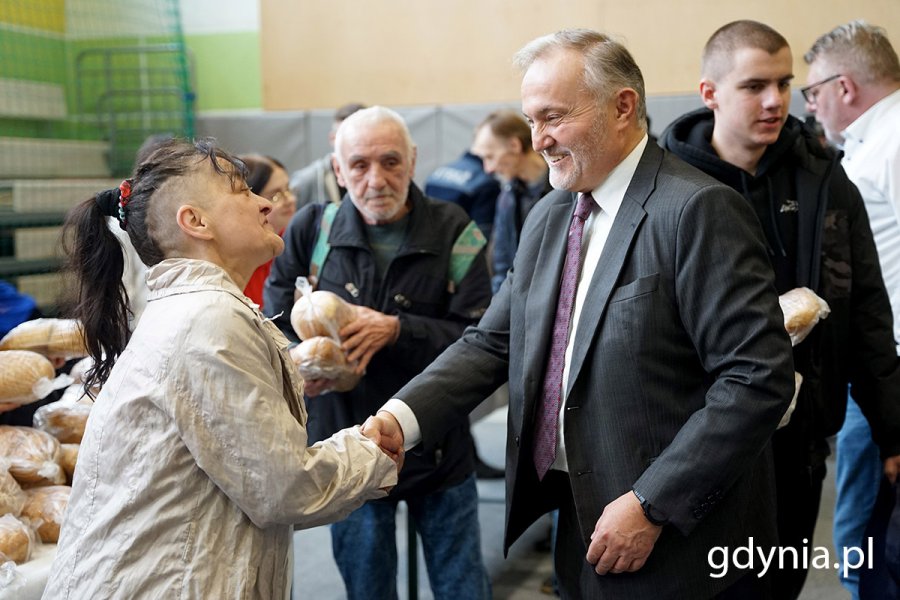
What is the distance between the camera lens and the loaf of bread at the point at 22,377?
2.23 meters

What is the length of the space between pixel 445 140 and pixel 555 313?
559cm

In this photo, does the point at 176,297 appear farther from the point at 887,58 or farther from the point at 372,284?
the point at 887,58

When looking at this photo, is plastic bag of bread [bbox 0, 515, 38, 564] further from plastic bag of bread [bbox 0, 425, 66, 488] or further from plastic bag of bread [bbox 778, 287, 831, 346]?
plastic bag of bread [bbox 778, 287, 831, 346]

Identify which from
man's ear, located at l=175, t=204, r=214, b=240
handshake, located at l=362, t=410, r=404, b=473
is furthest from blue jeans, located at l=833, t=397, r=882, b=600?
man's ear, located at l=175, t=204, r=214, b=240

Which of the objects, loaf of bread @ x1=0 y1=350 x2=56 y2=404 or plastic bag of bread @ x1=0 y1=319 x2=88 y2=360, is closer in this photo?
loaf of bread @ x1=0 y1=350 x2=56 y2=404

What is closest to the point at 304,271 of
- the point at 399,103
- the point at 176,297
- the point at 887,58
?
the point at 176,297

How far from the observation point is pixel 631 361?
1.74 m

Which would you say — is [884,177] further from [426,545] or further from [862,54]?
[426,545]

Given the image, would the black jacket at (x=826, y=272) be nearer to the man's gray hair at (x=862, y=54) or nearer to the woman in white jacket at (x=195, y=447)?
the man's gray hair at (x=862, y=54)

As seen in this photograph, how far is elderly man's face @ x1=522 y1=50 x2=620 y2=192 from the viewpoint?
72.4 inches

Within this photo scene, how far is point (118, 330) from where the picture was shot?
1.85m

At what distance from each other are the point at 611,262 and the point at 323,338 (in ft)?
2.79

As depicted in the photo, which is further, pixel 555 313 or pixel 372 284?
pixel 372 284

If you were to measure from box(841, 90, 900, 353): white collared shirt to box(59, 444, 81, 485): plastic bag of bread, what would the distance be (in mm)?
2277
